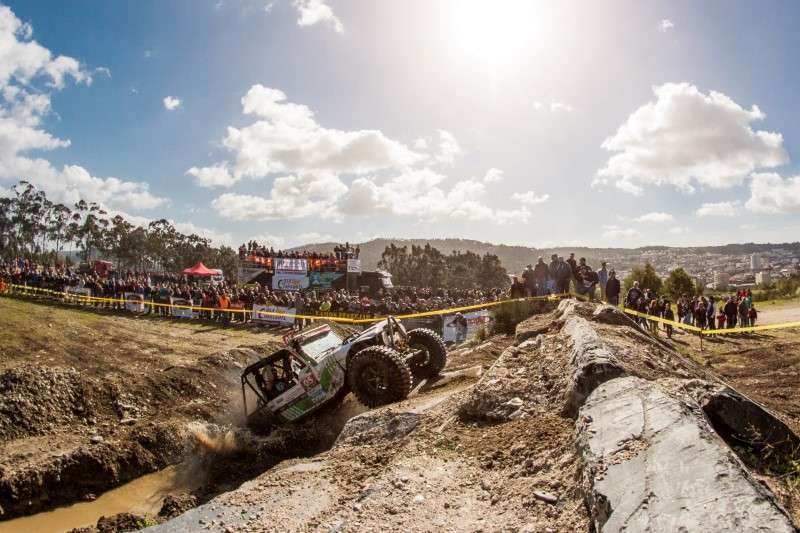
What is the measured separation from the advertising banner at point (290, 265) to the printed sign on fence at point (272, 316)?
8.01m

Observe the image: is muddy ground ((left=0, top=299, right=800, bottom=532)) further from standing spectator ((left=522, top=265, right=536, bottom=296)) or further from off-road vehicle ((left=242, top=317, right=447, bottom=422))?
standing spectator ((left=522, top=265, right=536, bottom=296))

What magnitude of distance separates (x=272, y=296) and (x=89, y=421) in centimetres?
1365

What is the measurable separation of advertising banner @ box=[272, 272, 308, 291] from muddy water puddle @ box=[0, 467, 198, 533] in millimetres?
22402

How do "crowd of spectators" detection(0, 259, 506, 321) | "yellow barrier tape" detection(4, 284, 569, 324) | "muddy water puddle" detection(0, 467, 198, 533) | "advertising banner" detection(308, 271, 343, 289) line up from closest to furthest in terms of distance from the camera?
"muddy water puddle" detection(0, 467, 198, 533) < "yellow barrier tape" detection(4, 284, 569, 324) < "crowd of spectators" detection(0, 259, 506, 321) < "advertising banner" detection(308, 271, 343, 289)

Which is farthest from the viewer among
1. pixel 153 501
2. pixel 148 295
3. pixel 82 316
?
pixel 148 295

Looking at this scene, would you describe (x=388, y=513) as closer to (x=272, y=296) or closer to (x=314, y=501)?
(x=314, y=501)

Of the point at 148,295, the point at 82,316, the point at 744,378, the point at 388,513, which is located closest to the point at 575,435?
the point at 388,513

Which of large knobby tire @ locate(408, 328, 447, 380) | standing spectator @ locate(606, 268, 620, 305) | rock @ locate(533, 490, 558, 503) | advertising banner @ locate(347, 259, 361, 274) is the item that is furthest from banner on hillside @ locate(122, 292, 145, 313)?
rock @ locate(533, 490, 558, 503)

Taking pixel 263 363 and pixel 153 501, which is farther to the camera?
pixel 263 363

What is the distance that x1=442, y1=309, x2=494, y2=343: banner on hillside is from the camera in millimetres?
16250

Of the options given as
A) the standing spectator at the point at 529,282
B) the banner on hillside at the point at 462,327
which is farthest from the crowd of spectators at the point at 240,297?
the standing spectator at the point at 529,282

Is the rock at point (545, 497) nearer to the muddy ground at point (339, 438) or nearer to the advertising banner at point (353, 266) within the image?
the muddy ground at point (339, 438)

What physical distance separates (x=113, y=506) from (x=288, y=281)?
23.7m

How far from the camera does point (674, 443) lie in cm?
282
